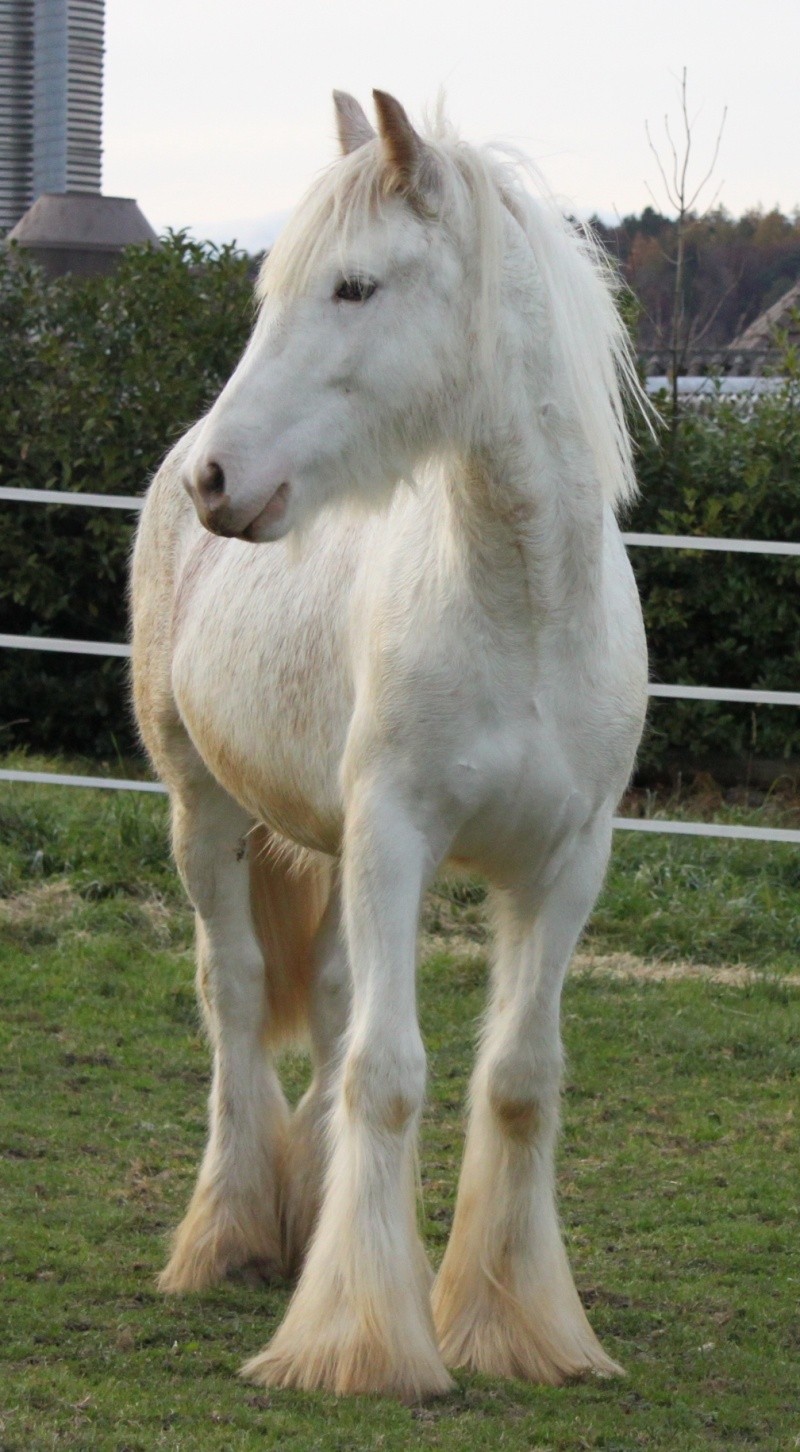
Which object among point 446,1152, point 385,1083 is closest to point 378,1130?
point 385,1083

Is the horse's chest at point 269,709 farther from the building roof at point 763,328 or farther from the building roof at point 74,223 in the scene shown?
the building roof at point 763,328

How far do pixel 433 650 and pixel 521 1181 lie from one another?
3.59ft

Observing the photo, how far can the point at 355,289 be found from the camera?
9.48ft

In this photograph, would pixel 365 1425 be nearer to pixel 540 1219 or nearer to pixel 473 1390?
pixel 473 1390

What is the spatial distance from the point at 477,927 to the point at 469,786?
4.01 metres

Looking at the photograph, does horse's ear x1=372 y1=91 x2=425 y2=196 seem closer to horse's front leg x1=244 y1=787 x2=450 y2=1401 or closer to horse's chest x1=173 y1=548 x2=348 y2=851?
horse's chest x1=173 y1=548 x2=348 y2=851

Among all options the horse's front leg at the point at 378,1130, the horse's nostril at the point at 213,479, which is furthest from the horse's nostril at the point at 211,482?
the horse's front leg at the point at 378,1130

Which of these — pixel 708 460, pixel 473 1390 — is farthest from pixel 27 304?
pixel 473 1390

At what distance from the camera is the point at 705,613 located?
845 centimetres

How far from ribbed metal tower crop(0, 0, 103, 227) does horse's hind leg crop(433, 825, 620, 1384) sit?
871 centimetres

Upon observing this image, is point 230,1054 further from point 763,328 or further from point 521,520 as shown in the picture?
point 763,328

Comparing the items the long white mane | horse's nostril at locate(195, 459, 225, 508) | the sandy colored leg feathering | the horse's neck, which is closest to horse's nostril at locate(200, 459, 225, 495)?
horse's nostril at locate(195, 459, 225, 508)

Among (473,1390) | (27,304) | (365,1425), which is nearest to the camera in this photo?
(365,1425)

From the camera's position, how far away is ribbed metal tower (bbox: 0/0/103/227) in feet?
34.8
